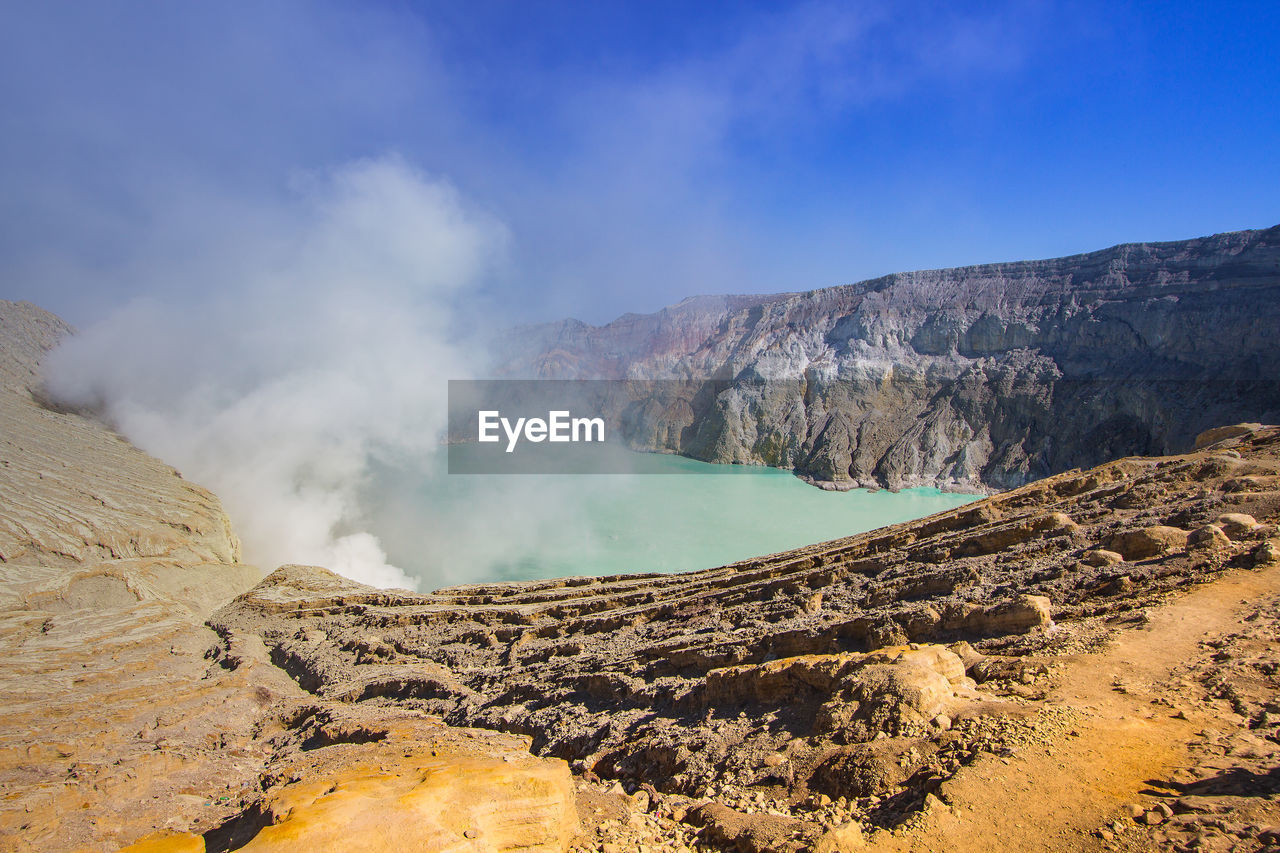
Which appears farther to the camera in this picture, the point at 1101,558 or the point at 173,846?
the point at 1101,558


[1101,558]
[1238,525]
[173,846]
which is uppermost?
[1238,525]

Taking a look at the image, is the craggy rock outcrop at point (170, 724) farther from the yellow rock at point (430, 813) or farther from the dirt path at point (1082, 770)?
the dirt path at point (1082, 770)

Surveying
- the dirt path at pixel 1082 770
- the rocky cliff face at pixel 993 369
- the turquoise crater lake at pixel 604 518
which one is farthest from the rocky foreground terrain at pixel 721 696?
the rocky cliff face at pixel 993 369

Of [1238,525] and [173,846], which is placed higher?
[1238,525]

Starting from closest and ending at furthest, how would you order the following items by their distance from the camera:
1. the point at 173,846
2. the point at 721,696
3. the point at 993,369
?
the point at 173,846 < the point at 721,696 < the point at 993,369

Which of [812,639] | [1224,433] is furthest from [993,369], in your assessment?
[812,639]

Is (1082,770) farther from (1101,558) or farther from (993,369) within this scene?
(993,369)

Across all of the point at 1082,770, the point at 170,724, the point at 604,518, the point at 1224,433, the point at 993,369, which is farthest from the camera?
the point at 993,369
